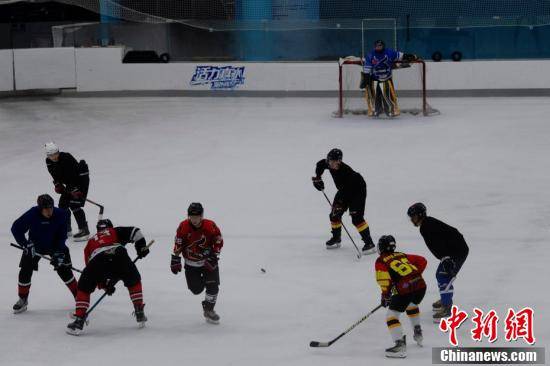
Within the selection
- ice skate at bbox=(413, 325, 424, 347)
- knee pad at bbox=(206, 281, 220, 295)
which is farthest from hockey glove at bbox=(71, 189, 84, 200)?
A: ice skate at bbox=(413, 325, 424, 347)

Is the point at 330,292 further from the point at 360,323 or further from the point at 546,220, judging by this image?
the point at 546,220

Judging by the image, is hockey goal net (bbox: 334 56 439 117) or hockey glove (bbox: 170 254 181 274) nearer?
hockey glove (bbox: 170 254 181 274)

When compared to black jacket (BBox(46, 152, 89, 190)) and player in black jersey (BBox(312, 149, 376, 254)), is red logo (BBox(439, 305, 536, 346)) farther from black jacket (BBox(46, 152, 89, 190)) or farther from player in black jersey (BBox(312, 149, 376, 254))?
black jacket (BBox(46, 152, 89, 190))

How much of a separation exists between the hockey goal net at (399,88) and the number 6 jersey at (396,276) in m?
12.9

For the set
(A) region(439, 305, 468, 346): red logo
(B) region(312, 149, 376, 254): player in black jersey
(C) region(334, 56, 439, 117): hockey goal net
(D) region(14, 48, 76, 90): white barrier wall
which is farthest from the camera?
(D) region(14, 48, 76, 90): white barrier wall

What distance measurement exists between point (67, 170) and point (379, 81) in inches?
388

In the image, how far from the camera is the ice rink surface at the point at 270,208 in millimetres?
10414

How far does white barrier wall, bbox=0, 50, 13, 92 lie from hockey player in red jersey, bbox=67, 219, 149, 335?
1584 centimetres

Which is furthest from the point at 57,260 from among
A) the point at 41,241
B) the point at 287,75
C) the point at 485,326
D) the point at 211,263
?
the point at 287,75

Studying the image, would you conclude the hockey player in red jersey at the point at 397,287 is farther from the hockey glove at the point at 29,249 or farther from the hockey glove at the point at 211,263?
the hockey glove at the point at 29,249

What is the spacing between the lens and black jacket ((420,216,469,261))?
10398mm

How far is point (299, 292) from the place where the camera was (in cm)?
1178

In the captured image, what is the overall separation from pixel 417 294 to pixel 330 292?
1.99 meters

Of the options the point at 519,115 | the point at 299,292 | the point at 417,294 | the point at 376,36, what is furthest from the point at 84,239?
the point at 376,36
